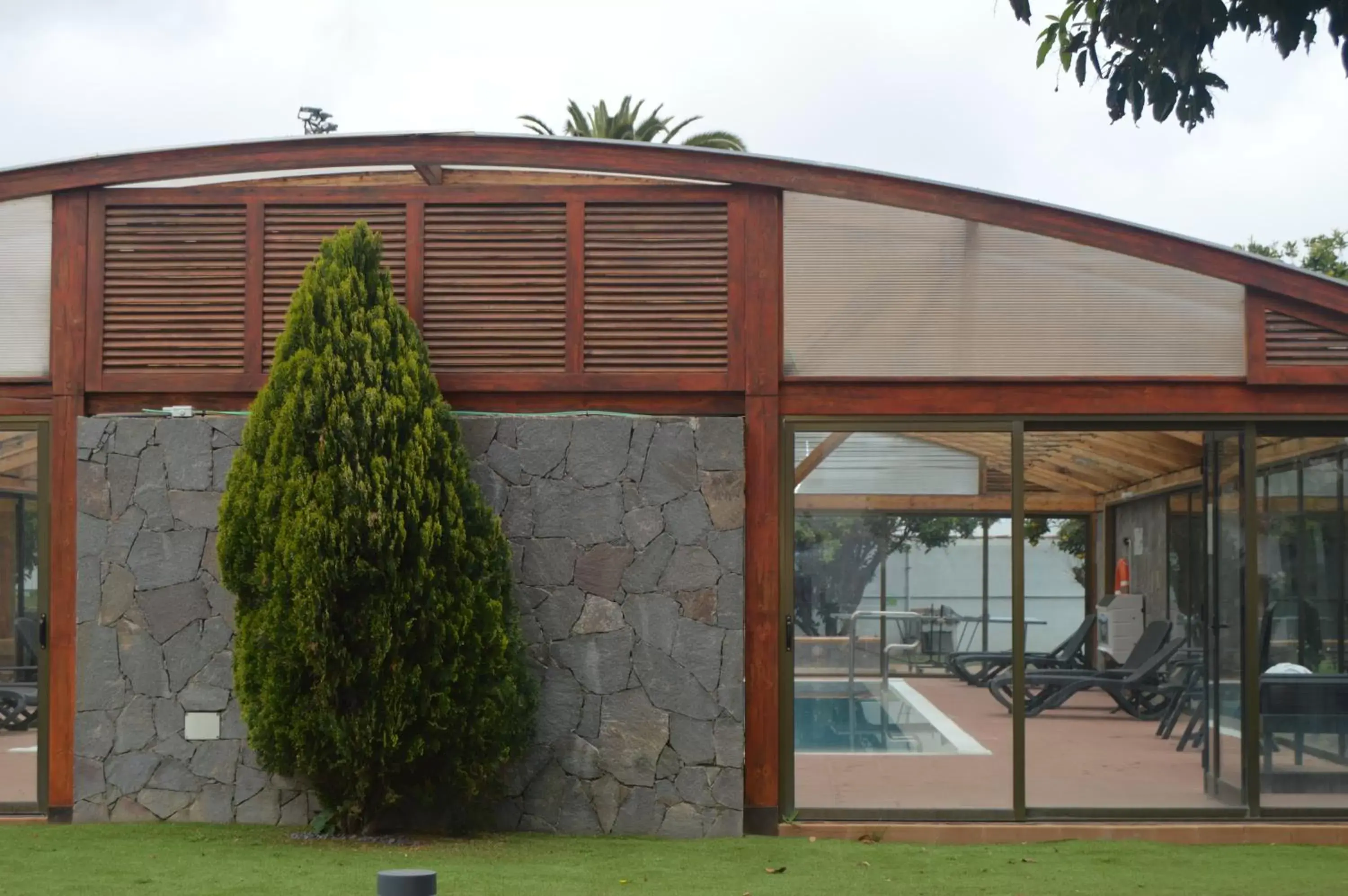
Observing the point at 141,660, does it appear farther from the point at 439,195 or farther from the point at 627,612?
the point at 439,195

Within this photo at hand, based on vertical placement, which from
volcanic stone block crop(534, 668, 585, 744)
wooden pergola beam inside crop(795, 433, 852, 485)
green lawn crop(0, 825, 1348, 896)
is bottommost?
→ green lawn crop(0, 825, 1348, 896)

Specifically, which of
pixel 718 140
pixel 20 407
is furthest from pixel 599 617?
pixel 718 140

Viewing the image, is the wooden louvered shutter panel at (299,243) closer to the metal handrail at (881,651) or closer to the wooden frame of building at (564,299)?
the wooden frame of building at (564,299)

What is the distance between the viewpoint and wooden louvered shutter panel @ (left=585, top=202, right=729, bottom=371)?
927 centimetres

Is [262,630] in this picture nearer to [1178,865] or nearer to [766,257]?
[766,257]

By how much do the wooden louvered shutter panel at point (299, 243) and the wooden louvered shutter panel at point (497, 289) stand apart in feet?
0.56

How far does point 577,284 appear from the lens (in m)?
9.30

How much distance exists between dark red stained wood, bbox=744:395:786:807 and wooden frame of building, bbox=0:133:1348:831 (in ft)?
0.06

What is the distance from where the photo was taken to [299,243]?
30.8ft

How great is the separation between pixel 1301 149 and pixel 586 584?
16666 millimetres

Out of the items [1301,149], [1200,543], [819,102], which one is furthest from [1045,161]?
[1200,543]

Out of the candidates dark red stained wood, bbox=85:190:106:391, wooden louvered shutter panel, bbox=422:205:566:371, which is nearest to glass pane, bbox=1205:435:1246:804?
wooden louvered shutter panel, bbox=422:205:566:371

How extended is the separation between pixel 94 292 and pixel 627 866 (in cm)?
453

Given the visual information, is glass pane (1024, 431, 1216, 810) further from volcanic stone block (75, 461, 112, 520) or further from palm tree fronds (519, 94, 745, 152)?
palm tree fronds (519, 94, 745, 152)
